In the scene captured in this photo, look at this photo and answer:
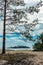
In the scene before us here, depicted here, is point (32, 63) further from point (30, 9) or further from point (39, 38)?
point (30, 9)

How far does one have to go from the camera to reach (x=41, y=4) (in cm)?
1284

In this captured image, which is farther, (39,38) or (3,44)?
(39,38)

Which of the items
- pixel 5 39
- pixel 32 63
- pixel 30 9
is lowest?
pixel 32 63

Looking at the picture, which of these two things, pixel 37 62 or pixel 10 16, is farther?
Result: pixel 10 16

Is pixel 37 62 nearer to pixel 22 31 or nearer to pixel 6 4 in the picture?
pixel 22 31

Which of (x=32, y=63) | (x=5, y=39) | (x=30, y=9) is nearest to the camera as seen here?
(x=32, y=63)

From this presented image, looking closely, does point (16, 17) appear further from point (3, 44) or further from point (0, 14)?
point (3, 44)

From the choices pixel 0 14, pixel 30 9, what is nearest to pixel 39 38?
pixel 30 9

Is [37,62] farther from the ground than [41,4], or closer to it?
closer to it

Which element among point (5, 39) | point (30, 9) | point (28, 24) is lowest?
Result: point (5, 39)

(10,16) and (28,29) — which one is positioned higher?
(10,16)

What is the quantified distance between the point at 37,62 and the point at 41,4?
468 cm

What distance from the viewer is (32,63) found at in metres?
9.65

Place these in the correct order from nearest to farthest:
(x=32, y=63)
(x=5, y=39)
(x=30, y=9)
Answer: (x=32, y=63) < (x=5, y=39) < (x=30, y=9)
